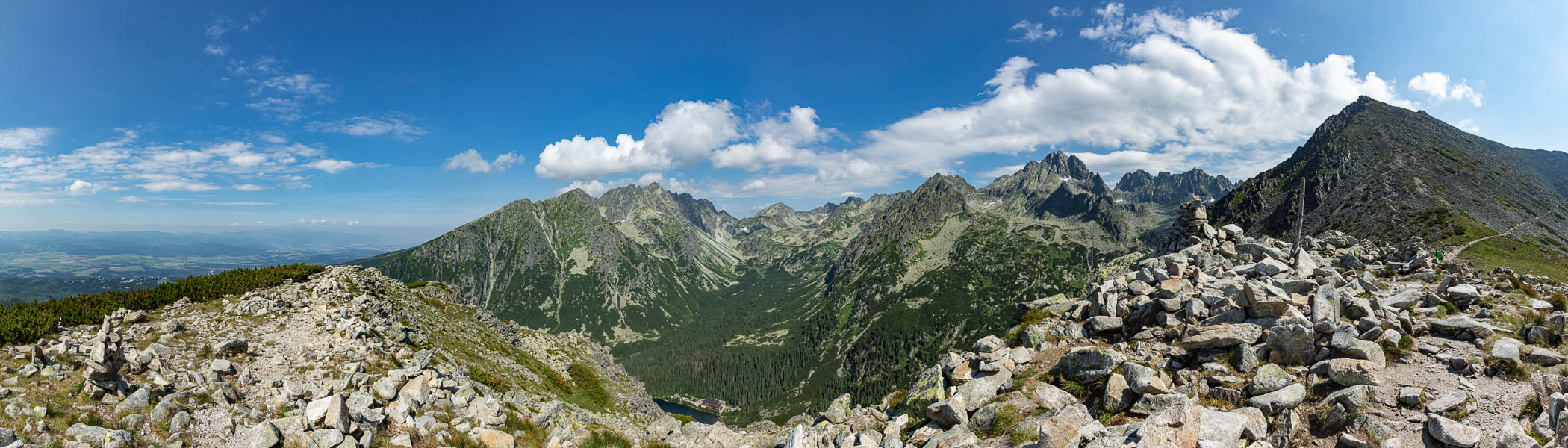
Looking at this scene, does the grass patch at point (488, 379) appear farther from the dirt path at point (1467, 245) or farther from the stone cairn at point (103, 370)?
the dirt path at point (1467, 245)

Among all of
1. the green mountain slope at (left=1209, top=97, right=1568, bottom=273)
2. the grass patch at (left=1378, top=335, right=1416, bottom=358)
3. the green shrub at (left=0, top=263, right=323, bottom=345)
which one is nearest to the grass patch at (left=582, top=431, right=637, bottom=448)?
the green shrub at (left=0, top=263, right=323, bottom=345)

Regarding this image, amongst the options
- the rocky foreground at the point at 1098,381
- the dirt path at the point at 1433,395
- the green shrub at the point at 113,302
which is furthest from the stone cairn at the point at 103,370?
the dirt path at the point at 1433,395

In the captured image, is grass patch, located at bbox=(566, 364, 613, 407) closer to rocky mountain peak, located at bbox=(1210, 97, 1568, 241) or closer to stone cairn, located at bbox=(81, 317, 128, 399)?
stone cairn, located at bbox=(81, 317, 128, 399)

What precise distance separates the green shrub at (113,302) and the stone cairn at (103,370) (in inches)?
308

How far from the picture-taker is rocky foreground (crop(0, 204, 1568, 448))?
35.4 feet

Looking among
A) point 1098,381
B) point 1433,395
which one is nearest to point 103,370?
point 1098,381

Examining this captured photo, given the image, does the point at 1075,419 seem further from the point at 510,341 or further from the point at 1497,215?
the point at 1497,215

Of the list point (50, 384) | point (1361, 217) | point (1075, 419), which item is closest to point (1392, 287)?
point (1075, 419)

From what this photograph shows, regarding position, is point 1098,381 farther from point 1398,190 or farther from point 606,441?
Answer: point 1398,190

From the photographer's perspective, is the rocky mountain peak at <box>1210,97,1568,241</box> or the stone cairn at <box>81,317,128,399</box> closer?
the stone cairn at <box>81,317,128,399</box>

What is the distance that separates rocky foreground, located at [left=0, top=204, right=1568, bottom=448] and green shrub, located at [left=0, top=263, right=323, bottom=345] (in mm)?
946

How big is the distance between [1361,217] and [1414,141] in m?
84.3

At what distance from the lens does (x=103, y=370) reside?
1531 centimetres

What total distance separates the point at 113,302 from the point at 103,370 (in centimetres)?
1772
